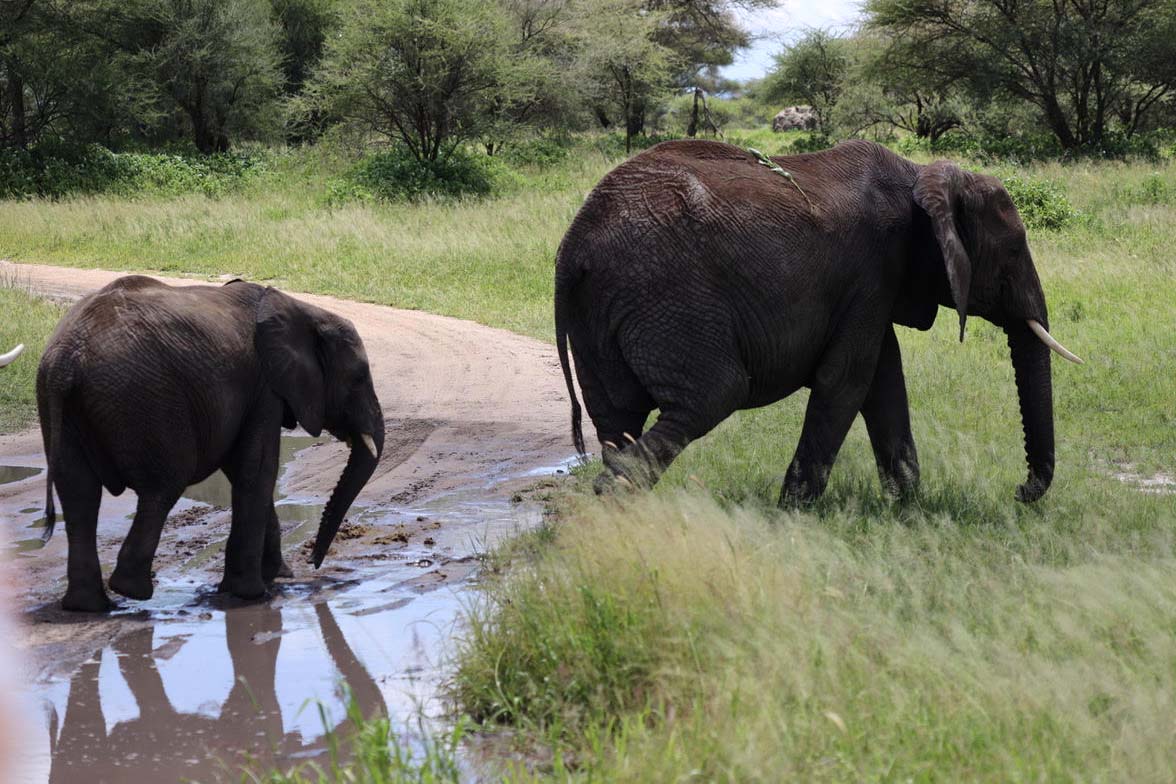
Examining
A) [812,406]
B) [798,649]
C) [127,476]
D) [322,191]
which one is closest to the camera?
[798,649]

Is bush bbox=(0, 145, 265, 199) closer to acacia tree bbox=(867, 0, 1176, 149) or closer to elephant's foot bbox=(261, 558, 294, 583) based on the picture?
acacia tree bbox=(867, 0, 1176, 149)

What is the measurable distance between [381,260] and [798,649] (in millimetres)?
14828

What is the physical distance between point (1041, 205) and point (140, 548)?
15.6 m

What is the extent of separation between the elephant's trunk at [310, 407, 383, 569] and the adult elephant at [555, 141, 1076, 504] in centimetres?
106

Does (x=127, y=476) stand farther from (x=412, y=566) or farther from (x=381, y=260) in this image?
(x=381, y=260)

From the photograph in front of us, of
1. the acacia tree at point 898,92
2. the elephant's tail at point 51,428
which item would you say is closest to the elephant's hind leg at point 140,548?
the elephant's tail at point 51,428

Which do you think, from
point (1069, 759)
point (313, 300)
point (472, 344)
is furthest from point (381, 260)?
point (1069, 759)

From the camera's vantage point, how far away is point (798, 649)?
422cm

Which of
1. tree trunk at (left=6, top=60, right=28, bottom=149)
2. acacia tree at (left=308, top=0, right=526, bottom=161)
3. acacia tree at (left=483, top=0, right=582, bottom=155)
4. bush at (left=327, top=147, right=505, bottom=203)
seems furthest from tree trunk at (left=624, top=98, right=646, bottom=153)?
tree trunk at (left=6, top=60, right=28, bottom=149)

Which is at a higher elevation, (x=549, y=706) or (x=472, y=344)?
(x=549, y=706)


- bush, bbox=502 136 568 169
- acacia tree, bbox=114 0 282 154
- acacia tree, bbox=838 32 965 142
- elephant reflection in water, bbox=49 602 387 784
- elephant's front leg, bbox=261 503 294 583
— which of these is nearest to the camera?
elephant reflection in water, bbox=49 602 387 784

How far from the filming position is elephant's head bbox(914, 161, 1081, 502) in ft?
22.0

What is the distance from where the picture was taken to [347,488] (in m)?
6.79

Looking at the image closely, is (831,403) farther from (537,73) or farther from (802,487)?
(537,73)
